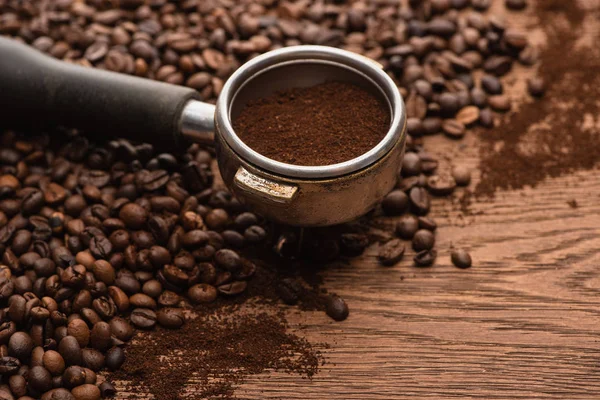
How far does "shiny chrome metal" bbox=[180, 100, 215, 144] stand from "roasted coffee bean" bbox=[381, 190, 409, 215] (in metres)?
0.49

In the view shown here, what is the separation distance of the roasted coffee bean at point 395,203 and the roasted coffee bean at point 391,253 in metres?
0.10

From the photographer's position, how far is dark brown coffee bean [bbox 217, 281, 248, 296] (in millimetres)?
1810

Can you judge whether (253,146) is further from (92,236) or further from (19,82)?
(19,82)

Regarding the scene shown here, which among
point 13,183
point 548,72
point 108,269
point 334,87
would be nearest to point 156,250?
point 108,269

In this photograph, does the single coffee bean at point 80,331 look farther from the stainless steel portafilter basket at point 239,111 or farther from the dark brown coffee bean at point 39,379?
the stainless steel portafilter basket at point 239,111

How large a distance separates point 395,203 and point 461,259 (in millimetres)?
232

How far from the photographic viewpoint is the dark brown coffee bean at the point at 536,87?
2.29m

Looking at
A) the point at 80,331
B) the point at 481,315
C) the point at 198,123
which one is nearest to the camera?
the point at 80,331

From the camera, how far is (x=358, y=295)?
6.06 feet

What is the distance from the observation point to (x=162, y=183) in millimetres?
1989

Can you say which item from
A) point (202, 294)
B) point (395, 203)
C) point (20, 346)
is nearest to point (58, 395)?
point (20, 346)

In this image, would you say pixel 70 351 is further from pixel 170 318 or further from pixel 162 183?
pixel 162 183

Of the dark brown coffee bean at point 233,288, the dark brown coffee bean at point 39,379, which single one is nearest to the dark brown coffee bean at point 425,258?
the dark brown coffee bean at point 233,288

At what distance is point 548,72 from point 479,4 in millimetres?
365
